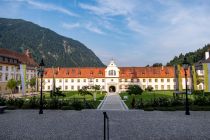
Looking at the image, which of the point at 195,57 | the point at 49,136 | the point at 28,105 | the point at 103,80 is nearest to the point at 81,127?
the point at 49,136

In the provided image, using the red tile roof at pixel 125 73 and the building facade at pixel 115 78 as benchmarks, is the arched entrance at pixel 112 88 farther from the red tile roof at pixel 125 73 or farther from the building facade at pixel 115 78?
the red tile roof at pixel 125 73

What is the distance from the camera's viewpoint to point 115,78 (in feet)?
228

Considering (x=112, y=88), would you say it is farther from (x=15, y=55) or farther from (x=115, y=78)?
(x=15, y=55)

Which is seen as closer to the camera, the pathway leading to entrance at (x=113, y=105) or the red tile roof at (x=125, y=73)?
the pathway leading to entrance at (x=113, y=105)

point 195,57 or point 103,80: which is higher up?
point 195,57

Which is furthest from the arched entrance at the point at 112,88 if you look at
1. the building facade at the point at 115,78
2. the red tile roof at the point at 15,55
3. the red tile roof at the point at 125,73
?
the red tile roof at the point at 15,55

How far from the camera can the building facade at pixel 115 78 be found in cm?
6962

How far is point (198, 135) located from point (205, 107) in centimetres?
1214

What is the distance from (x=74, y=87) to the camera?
7200 cm

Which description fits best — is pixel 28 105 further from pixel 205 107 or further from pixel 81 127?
pixel 205 107

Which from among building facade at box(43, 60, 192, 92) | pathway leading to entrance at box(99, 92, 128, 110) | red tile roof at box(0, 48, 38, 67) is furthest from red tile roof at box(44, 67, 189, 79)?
pathway leading to entrance at box(99, 92, 128, 110)

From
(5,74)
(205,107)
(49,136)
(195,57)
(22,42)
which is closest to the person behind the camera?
(49,136)

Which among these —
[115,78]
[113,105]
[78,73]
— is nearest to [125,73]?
[115,78]

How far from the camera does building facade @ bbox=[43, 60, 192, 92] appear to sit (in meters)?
69.6
